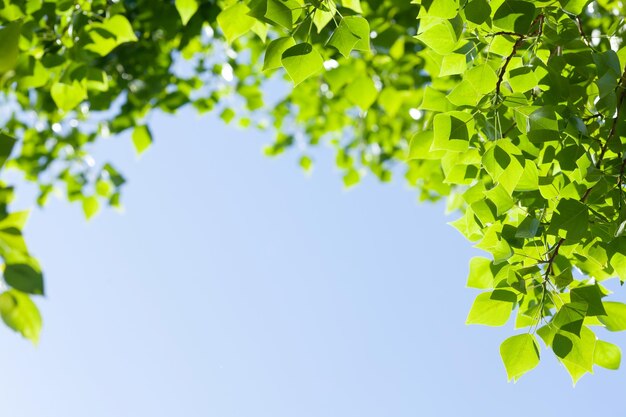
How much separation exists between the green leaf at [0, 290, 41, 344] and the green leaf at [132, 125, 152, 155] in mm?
1981

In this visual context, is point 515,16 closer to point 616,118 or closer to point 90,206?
point 616,118

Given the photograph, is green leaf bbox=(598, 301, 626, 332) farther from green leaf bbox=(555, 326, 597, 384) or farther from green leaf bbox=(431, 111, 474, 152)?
green leaf bbox=(431, 111, 474, 152)

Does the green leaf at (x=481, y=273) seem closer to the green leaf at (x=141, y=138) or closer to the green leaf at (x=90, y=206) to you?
the green leaf at (x=141, y=138)

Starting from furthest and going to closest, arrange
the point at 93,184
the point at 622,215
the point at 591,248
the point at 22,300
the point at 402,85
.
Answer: the point at 93,184
the point at 402,85
the point at 591,248
the point at 622,215
the point at 22,300

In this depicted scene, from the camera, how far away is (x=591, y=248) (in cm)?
106

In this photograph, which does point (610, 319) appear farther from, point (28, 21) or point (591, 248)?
point (28, 21)

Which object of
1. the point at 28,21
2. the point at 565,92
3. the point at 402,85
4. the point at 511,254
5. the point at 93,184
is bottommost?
the point at 93,184

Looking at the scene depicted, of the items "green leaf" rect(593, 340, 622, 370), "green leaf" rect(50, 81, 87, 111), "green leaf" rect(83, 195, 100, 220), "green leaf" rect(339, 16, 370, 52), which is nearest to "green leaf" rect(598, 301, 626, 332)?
"green leaf" rect(593, 340, 622, 370)

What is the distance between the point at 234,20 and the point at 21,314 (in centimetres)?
73

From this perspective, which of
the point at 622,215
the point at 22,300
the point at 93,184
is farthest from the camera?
the point at 93,184

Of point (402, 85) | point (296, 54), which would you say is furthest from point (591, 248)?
point (402, 85)

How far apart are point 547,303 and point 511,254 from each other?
166 mm

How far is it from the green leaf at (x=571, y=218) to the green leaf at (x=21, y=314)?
71cm

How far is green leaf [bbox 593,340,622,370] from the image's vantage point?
41.4 inches
